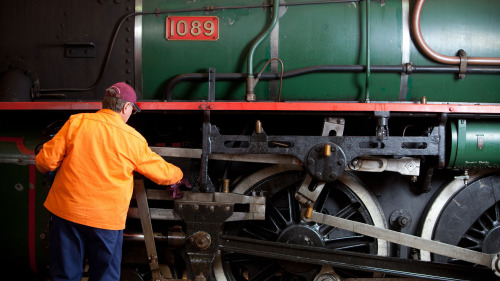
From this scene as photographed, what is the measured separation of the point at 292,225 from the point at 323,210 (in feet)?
1.05

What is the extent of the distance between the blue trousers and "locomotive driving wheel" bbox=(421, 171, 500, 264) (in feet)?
6.75

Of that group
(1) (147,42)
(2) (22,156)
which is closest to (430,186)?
(1) (147,42)

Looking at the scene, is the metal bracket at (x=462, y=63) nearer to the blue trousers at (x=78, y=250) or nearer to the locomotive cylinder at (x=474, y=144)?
the locomotive cylinder at (x=474, y=144)

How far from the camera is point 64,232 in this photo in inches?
90.0

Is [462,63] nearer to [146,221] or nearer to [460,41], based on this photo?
[460,41]

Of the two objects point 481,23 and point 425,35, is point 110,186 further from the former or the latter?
point 481,23

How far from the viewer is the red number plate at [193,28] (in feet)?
8.86

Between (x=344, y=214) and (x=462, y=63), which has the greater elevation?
(x=462, y=63)

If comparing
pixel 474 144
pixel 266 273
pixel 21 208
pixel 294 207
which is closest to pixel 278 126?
pixel 294 207

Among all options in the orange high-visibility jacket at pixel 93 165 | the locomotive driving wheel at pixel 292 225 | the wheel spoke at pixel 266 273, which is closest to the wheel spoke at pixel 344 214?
the locomotive driving wheel at pixel 292 225

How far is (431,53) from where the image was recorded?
2.55 metres

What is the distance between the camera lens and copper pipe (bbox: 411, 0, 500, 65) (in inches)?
99.7

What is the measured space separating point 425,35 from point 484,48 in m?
0.39

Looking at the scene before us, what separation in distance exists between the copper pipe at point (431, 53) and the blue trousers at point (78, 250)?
2.23 m
